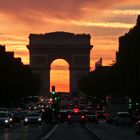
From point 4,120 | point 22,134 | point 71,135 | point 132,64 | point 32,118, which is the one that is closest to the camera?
point 71,135

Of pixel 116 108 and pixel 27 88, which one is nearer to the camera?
pixel 116 108

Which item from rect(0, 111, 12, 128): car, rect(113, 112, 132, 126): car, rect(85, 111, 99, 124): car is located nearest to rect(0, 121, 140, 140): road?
rect(0, 111, 12, 128): car

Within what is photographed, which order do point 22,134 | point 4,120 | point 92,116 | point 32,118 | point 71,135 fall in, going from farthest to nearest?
point 92,116
point 32,118
point 4,120
point 22,134
point 71,135

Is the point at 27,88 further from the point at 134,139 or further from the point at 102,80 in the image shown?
the point at 134,139

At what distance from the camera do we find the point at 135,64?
12019cm

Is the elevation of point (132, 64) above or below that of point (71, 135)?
above

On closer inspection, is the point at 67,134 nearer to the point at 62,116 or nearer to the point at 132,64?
the point at 62,116

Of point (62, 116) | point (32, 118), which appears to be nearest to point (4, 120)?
point (32, 118)

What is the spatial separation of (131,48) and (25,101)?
59.5 metres

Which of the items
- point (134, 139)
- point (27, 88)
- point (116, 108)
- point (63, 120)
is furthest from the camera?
point (27, 88)

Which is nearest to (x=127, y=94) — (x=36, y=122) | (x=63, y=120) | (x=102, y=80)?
(x=63, y=120)

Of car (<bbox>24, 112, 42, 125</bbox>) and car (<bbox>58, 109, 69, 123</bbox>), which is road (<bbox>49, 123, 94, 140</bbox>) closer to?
car (<bbox>24, 112, 42, 125</bbox>)

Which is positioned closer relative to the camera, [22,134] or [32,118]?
[22,134]

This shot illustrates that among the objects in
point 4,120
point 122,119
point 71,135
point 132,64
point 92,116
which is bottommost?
point 71,135
